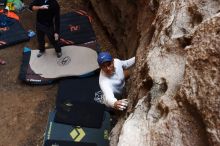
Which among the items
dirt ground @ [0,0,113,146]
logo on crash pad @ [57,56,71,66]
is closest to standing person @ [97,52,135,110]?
dirt ground @ [0,0,113,146]

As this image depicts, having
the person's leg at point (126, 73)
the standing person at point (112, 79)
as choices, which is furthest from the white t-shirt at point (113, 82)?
the person's leg at point (126, 73)

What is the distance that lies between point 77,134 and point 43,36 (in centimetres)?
261

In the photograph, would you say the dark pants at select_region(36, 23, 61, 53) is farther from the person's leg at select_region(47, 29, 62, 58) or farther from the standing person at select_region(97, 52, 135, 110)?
the standing person at select_region(97, 52, 135, 110)

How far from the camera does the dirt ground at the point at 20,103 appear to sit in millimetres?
6395

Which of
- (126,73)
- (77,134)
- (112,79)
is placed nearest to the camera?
(112,79)

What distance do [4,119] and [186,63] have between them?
4.29 metres

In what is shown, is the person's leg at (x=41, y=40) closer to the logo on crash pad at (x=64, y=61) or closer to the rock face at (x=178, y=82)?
the logo on crash pad at (x=64, y=61)

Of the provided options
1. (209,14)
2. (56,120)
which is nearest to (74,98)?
(56,120)

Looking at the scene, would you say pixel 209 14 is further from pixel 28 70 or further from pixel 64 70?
pixel 28 70

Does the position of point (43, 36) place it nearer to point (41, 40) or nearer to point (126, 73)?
point (41, 40)

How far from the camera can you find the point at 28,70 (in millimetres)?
7391

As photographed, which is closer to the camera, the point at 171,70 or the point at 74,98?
the point at 171,70

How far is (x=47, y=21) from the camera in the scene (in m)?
7.27

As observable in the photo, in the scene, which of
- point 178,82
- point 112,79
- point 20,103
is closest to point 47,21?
point 20,103
